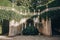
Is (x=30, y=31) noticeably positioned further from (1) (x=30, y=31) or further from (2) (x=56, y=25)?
(2) (x=56, y=25)

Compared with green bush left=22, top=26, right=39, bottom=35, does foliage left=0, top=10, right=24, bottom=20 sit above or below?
above

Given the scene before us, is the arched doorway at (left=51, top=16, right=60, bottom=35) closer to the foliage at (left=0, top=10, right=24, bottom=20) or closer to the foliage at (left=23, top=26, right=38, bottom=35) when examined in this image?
the foliage at (left=23, top=26, right=38, bottom=35)

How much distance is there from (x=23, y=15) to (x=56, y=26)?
88.9 inches

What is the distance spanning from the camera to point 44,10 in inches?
525

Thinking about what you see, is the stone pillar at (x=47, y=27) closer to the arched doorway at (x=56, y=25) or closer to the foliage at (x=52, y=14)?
the foliage at (x=52, y=14)

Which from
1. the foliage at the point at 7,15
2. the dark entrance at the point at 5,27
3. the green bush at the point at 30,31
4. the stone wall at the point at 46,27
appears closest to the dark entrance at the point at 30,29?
the green bush at the point at 30,31

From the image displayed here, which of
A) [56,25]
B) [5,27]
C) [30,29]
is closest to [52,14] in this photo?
[56,25]

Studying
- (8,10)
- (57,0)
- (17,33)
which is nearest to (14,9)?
(8,10)

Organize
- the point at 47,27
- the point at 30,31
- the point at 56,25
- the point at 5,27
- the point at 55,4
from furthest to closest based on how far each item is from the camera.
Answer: the point at 5,27, the point at 55,4, the point at 56,25, the point at 30,31, the point at 47,27

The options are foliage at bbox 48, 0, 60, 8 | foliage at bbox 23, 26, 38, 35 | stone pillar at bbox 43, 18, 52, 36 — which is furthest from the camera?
foliage at bbox 48, 0, 60, 8

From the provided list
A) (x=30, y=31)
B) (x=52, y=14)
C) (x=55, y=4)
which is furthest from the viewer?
(x=55, y=4)

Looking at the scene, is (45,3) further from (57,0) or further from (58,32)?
(58,32)

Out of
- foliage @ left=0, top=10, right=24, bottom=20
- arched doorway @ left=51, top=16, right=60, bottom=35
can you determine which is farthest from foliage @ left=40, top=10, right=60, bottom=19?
foliage @ left=0, top=10, right=24, bottom=20

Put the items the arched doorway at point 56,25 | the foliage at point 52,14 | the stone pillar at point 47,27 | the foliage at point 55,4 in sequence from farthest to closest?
the foliage at point 55,4 → the arched doorway at point 56,25 → the foliage at point 52,14 → the stone pillar at point 47,27
